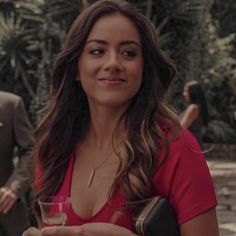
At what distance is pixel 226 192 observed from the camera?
1093cm

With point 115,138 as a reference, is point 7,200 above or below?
below

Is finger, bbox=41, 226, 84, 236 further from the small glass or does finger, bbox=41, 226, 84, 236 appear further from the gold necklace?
the gold necklace

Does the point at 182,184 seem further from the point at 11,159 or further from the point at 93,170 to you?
the point at 11,159

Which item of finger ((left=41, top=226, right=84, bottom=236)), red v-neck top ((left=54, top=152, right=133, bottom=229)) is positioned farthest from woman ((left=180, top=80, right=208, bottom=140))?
finger ((left=41, top=226, right=84, bottom=236))

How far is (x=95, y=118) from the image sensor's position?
7.40 feet

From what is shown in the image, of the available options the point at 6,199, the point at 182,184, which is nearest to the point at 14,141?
the point at 6,199

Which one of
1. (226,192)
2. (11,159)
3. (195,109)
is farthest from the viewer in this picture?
(226,192)

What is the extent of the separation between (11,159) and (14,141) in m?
0.10

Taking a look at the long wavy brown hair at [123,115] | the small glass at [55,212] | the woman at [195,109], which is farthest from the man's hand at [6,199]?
the woman at [195,109]

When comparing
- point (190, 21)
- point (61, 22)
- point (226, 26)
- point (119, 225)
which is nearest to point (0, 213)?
point (119, 225)

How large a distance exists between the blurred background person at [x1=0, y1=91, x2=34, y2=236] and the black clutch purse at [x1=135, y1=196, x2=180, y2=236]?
2.08 m

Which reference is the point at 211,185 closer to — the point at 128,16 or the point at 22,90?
the point at 128,16

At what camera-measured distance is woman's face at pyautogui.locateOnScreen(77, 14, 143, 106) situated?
81.7 inches

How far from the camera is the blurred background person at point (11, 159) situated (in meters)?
3.95
